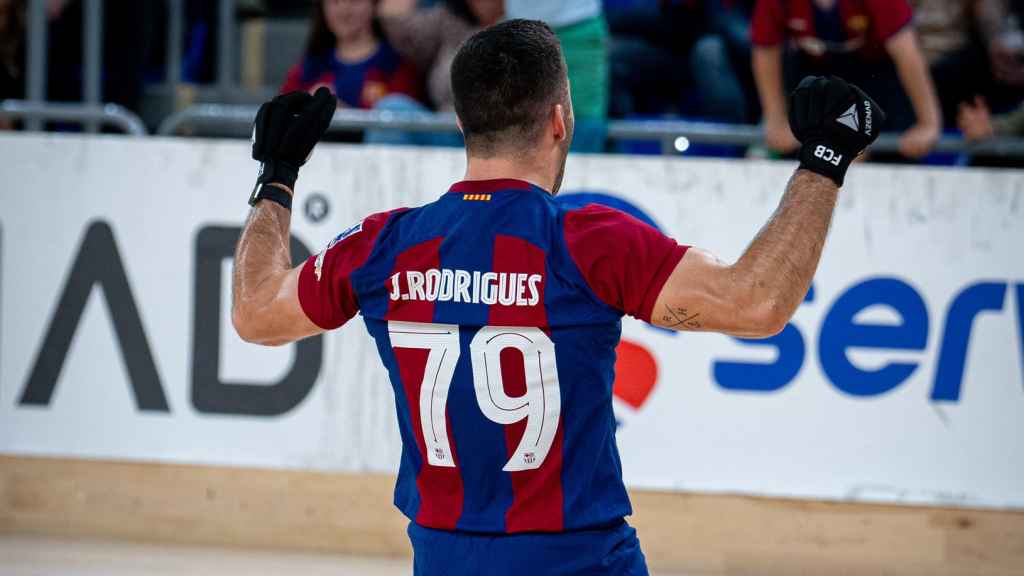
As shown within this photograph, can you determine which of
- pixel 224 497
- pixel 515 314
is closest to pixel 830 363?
pixel 224 497

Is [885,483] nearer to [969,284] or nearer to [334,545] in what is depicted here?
[969,284]

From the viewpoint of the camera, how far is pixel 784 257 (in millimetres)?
2418

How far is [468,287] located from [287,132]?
0.76 meters

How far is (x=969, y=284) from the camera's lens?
5.68 meters

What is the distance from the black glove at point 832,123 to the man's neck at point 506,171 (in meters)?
0.57

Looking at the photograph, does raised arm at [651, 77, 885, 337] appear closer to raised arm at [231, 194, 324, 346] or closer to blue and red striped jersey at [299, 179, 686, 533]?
blue and red striped jersey at [299, 179, 686, 533]

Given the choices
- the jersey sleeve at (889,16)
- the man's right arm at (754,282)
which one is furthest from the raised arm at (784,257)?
the jersey sleeve at (889,16)

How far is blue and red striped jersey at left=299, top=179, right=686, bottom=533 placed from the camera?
2.52m

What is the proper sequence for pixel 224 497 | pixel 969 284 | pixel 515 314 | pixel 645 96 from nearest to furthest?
pixel 515 314 → pixel 969 284 → pixel 224 497 → pixel 645 96

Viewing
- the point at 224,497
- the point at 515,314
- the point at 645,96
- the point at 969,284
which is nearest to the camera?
the point at 515,314

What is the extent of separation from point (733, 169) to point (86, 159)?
3279 mm

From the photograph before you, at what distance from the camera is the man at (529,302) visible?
2461 millimetres

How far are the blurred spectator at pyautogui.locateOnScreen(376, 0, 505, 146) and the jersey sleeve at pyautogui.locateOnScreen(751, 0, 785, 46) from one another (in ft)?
4.74

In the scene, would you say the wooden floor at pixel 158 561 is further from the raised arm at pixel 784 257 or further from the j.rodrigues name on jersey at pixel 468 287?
the raised arm at pixel 784 257
